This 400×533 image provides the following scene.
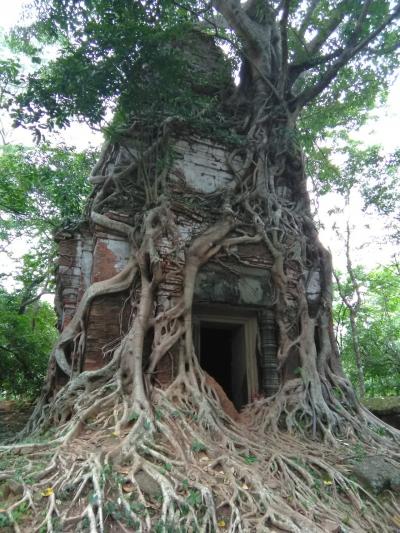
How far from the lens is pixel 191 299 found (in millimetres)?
4090

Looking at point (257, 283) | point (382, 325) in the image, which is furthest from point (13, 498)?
point (382, 325)

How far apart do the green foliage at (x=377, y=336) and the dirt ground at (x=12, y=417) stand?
22.9ft

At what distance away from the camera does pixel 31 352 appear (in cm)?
597

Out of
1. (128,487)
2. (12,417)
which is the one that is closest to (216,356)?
(12,417)

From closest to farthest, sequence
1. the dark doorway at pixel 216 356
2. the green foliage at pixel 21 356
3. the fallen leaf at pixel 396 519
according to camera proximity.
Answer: the fallen leaf at pixel 396 519 < the green foliage at pixel 21 356 < the dark doorway at pixel 216 356

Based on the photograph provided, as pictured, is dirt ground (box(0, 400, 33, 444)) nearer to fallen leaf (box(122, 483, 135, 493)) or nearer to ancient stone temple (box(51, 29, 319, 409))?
ancient stone temple (box(51, 29, 319, 409))

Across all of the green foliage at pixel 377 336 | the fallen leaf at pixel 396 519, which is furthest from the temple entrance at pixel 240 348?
the green foliage at pixel 377 336

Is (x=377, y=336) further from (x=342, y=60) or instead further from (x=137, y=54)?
Result: (x=137, y=54)

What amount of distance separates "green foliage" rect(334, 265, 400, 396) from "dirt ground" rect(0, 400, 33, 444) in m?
6.99

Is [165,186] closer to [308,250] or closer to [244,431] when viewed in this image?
[308,250]

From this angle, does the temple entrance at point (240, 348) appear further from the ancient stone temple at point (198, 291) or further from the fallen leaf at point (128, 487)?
the fallen leaf at point (128, 487)

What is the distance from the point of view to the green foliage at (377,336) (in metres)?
8.38

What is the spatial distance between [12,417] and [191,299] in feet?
12.1

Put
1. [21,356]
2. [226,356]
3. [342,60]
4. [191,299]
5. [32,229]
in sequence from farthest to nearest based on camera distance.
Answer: [32,229]
[226,356]
[21,356]
[342,60]
[191,299]
